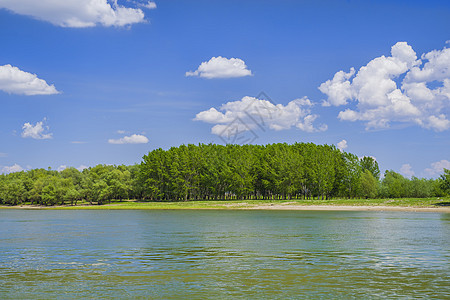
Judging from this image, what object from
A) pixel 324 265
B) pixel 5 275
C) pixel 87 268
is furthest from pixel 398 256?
pixel 5 275

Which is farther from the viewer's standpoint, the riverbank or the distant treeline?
the distant treeline

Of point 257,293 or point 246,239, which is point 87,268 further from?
point 246,239

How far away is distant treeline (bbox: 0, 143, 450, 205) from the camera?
463 ft

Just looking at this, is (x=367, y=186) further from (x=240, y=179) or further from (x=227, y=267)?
(x=227, y=267)

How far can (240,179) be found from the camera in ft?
458

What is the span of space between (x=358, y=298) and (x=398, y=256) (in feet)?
47.7

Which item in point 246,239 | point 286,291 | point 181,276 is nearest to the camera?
point 286,291

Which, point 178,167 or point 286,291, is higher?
point 178,167

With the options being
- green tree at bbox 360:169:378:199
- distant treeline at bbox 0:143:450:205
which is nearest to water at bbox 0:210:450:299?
distant treeline at bbox 0:143:450:205

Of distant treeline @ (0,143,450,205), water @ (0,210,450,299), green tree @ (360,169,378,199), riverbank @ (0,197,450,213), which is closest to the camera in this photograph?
water @ (0,210,450,299)

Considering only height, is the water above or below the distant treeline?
below

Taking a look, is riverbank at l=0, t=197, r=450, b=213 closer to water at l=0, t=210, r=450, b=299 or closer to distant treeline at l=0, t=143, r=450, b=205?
distant treeline at l=0, t=143, r=450, b=205

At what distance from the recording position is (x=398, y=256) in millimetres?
32250

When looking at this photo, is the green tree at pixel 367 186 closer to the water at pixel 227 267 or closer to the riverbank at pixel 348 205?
the riverbank at pixel 348 205
